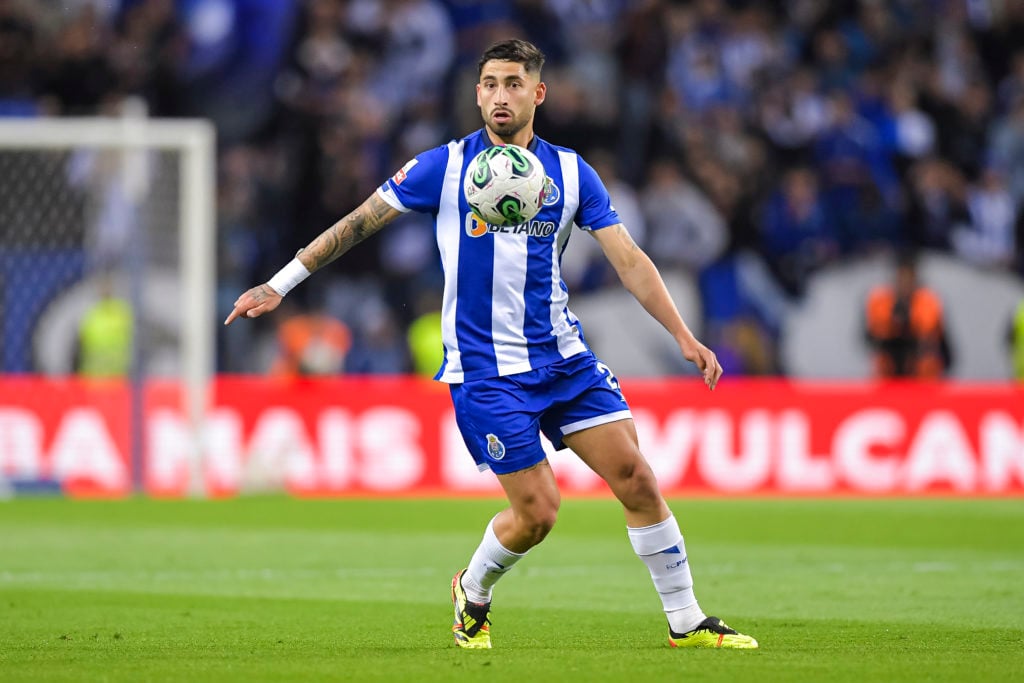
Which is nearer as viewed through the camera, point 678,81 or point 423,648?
point 423,648

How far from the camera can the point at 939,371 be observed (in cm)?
1956

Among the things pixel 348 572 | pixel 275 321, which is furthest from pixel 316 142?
pixel 348 572

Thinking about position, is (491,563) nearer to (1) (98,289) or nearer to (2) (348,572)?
(2) (348,572)

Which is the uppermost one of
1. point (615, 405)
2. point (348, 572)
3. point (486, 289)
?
point (486, 289)

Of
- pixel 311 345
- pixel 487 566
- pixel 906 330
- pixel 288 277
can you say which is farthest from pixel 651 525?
pixel 906 330

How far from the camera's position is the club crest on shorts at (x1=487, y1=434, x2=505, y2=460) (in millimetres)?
6883

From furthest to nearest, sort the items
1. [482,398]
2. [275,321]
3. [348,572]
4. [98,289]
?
[275,321] → [98,289] → [348,572] → [482,398]

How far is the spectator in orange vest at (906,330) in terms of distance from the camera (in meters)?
19.3

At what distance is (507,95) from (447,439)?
459 inches

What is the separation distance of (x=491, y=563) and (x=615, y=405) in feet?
A: 2.72

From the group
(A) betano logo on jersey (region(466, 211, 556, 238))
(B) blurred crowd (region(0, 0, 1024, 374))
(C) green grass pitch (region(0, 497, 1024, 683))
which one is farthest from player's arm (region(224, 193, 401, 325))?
(B) blurred crowd (region(0, 0, 1024, 374))

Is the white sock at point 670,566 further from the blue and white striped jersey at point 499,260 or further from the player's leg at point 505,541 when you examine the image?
the blue and white striped jersey at point 499,260

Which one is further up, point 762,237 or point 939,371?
point 762,237

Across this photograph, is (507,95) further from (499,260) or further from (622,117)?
(622,117)
